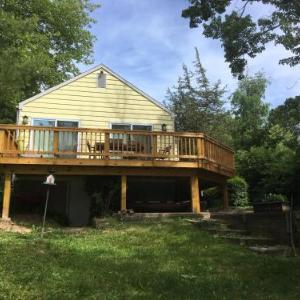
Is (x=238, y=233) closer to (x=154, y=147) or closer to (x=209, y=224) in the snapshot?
(x=209, y=224)

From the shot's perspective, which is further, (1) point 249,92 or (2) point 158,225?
(1) point 249,92

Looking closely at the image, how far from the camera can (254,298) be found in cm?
618

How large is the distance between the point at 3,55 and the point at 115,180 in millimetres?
5791

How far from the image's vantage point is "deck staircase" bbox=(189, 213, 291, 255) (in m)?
9.54

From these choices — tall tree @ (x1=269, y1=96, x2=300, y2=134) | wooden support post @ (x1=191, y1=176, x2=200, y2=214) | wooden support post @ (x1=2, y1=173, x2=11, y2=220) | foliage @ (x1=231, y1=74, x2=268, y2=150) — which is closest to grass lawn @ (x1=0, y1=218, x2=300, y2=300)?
wooden support post @ (x1=2, y1=173, x2=11, y2=220)

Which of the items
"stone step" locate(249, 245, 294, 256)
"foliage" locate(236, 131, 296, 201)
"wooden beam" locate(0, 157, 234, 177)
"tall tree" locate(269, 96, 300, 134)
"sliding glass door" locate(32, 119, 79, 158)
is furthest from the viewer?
"foliage" locate(236, 131, 296, 201)

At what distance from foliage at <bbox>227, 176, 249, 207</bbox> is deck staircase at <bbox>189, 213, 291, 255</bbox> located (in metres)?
5.94

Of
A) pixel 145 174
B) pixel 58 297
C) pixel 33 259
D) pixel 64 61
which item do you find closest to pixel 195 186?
pixel 145 174

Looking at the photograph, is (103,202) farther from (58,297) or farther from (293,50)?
(58,297)

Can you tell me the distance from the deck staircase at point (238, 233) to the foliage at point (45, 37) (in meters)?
13.4

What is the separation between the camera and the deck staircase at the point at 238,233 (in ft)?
31.3

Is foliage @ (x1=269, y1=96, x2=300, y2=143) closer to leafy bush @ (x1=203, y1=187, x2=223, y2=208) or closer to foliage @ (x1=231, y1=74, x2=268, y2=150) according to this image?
leafy bush @ (x1=203, y1=187, x2=223, y2=208)

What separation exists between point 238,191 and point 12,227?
991cm

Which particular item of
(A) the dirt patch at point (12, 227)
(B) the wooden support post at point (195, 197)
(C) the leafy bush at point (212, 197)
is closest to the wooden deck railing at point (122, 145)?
(B) the wooden support post at point (195, 197)
